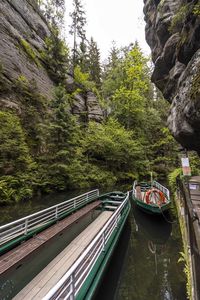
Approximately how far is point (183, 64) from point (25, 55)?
14202mm

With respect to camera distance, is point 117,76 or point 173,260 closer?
point 173,260

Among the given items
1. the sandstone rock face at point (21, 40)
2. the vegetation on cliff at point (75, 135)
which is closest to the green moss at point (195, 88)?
the vegetation on cliff at point (75, 135)

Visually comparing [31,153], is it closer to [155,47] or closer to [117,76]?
[155,47]

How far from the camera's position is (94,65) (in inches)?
1242

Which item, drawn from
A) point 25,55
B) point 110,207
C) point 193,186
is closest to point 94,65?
point 25,55

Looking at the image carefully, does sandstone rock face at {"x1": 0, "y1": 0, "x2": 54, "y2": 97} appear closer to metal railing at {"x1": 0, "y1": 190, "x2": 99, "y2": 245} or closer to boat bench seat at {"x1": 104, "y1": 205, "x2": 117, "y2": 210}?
metal railing at {"x1": 0, "y1": 190, "x2": 99, "y2": 245}

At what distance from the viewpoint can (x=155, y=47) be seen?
1279 centimetres

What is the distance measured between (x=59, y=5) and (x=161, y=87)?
2715cm

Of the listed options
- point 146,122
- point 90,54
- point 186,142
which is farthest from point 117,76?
point 186,142

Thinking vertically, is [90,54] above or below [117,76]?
above

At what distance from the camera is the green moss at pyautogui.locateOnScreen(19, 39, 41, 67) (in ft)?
53.9

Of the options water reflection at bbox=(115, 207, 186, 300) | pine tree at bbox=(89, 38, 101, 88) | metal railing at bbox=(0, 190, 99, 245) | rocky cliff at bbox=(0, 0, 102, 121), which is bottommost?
water reflection at bbox=(115, 207, 186, 300)

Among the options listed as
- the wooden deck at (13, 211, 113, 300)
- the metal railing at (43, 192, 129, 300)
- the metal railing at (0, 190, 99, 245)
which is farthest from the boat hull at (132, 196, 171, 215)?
the wooden deck at (13, 211, 113, 300)

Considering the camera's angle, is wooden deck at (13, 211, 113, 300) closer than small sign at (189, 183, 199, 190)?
Yes
